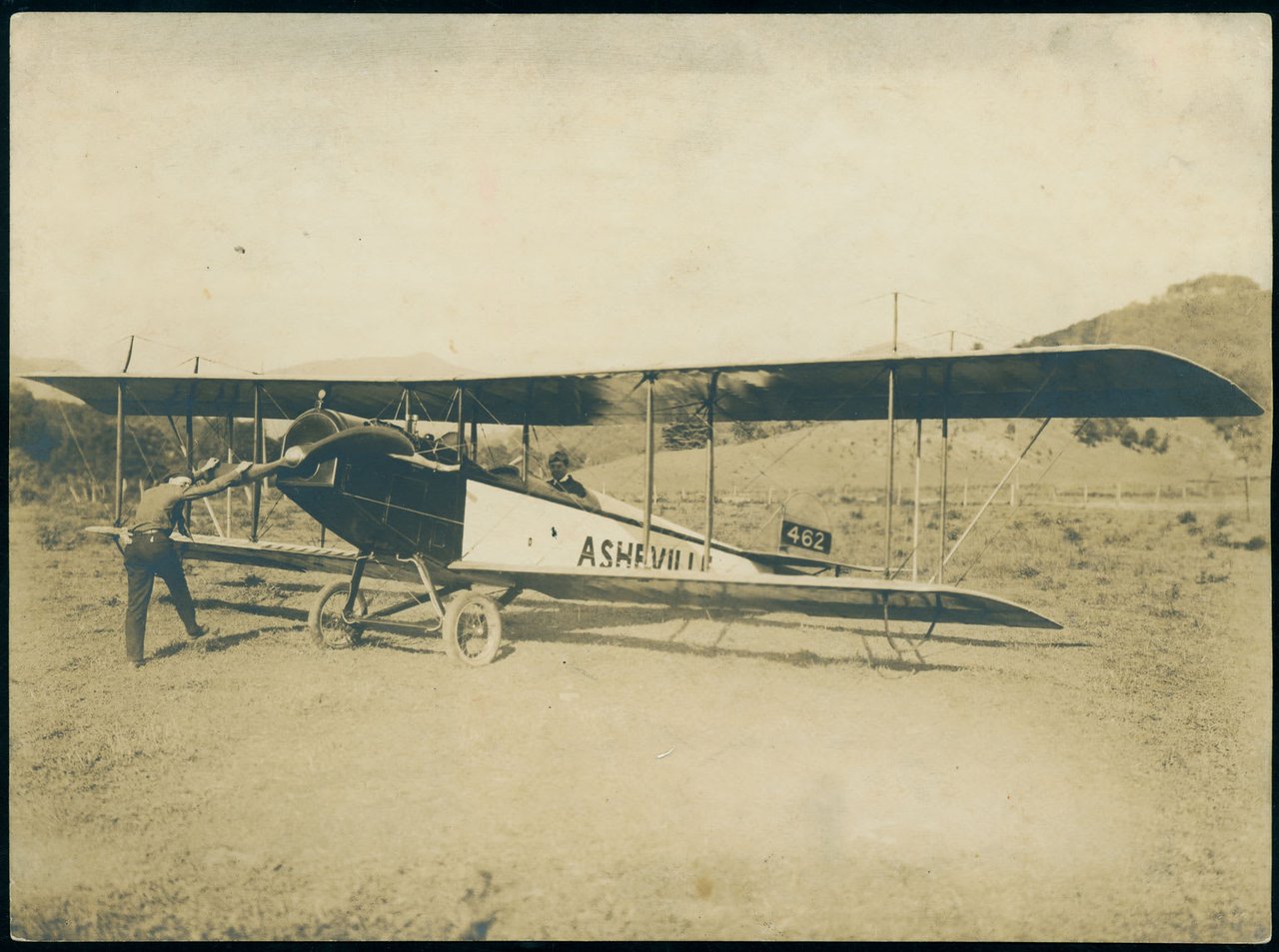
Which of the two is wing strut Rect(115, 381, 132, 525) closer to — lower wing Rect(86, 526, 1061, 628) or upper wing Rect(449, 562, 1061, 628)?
lower wing Rect(86, 526, 1061, 628)

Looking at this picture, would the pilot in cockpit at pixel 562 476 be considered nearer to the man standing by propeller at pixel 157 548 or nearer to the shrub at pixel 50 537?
the man standing by propeller at pixel 157 548

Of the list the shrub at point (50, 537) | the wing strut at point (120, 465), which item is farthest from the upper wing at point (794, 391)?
the shrub at point (50, 537)

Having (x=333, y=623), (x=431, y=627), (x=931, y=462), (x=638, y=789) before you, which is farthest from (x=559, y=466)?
(x=931, y=462)

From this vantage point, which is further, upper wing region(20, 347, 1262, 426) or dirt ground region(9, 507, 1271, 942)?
upper wing region(20, 347, 1262, 426)

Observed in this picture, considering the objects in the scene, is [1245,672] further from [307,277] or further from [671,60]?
[307,277]

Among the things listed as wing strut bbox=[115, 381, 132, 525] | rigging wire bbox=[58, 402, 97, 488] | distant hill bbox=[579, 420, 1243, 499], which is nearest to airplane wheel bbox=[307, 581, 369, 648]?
wing strut bbox=[115, 381, 132, 525]

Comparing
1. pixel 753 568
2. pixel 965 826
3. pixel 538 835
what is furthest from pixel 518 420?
pixel 965 826
